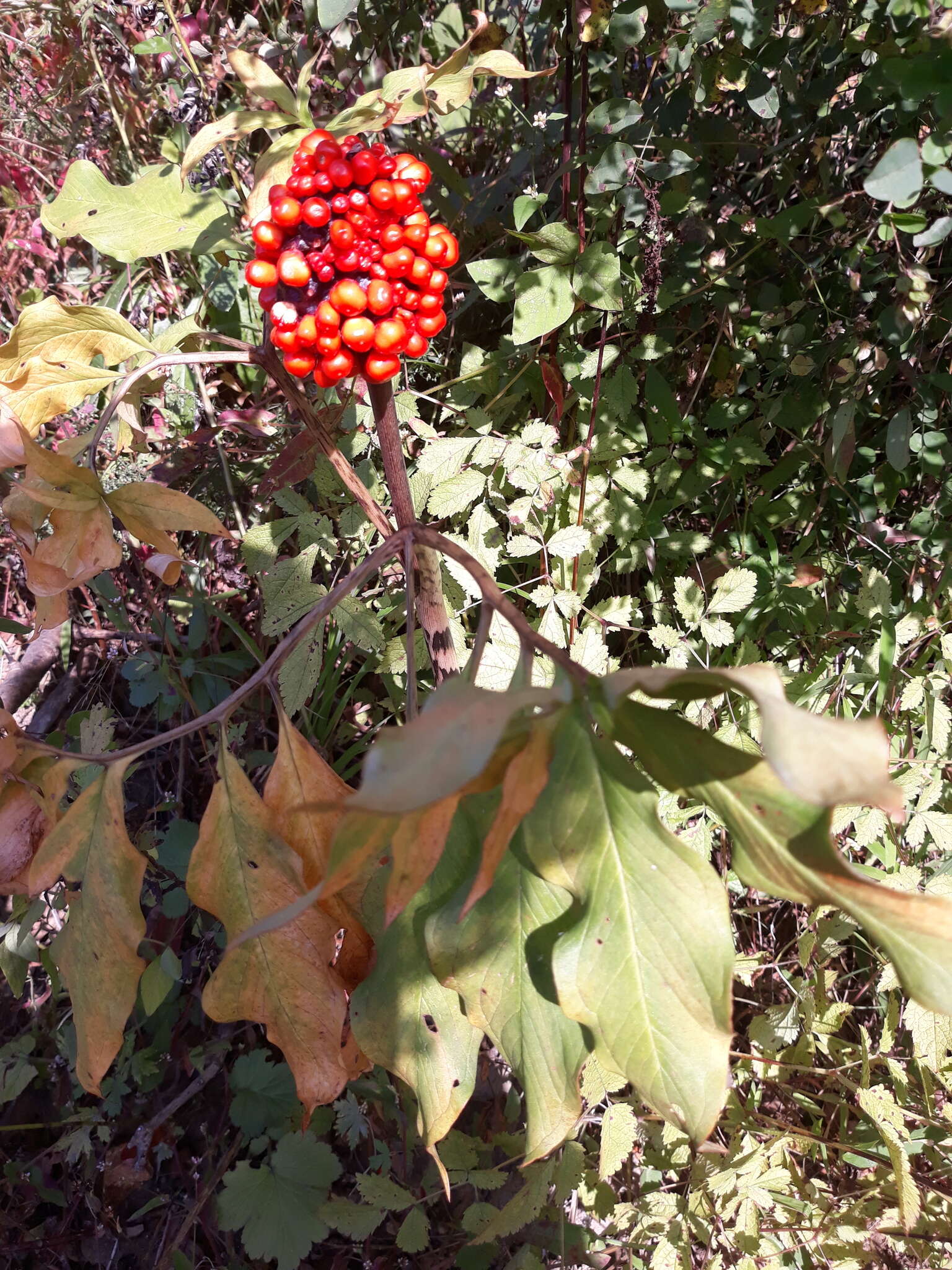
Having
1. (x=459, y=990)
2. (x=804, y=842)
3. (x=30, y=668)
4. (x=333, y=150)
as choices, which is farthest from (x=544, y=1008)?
(x=30, y=668)

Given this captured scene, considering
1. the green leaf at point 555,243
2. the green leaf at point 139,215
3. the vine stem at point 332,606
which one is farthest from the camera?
the green leaf at point 555,243

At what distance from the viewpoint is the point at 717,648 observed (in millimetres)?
1541

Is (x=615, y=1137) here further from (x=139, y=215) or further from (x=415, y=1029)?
(x=139, y=215)

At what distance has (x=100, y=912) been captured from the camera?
0.69 m

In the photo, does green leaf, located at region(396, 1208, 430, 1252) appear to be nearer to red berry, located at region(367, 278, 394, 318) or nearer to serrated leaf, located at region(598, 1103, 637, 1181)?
serrated leaf, located at region(598, 1103, 637, 1181)

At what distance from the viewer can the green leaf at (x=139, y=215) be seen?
2.72 ft

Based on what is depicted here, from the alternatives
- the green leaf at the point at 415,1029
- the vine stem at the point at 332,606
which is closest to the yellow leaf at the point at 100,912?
the vine stem at the point at 332,606

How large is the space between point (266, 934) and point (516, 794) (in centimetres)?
37

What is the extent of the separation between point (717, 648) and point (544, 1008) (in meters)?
1.03

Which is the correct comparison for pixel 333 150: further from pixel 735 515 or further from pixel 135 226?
pixel 735 515

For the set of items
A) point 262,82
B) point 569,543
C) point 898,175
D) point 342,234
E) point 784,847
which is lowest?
point 569,543

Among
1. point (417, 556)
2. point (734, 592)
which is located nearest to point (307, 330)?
point (417, 556)

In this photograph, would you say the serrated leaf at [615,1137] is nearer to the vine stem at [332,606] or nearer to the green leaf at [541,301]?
the vine stem at [332,606]

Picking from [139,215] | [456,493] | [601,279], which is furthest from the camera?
[456,493]
